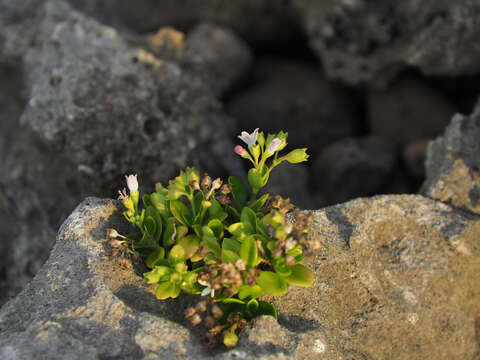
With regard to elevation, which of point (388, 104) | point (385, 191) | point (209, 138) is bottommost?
point (209, 138)

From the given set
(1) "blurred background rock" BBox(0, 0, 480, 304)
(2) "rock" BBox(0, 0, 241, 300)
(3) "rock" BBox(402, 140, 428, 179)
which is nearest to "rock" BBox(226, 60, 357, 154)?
(1) "blurred background rock" BBox(0, 0, 480, 304)

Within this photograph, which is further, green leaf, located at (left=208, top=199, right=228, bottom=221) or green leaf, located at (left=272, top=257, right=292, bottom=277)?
green leaf, located at (left=208, top=199, right=228, bottom=221)

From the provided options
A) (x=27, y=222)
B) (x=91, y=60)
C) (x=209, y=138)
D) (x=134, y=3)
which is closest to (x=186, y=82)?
(x=209, y=138)

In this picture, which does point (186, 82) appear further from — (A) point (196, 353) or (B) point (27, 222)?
(A) point (196, 353)

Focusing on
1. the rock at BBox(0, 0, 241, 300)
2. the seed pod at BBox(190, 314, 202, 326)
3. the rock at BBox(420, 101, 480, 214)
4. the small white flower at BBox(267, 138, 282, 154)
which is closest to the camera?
the seed pod at BBox(190, 314, 202, 326)

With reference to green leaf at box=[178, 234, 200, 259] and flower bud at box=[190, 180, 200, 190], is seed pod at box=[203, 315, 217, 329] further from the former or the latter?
flower bud at box=[190, 180, 200, 190]

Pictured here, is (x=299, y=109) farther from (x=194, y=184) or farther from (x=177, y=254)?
(x=177, y=254)

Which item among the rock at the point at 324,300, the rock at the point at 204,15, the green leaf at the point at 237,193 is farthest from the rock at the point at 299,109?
the green leaf at the point at 237,193
